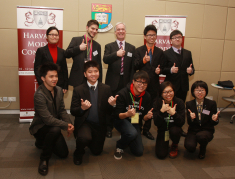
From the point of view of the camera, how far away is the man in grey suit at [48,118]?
6.70 ft

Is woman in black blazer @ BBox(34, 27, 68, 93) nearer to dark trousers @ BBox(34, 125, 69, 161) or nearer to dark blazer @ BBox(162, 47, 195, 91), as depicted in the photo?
dark trousers @ BBox(34, 125, 69, 161)

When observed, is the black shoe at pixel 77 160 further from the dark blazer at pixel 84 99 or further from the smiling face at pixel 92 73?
the smiling face at pixel 92 73

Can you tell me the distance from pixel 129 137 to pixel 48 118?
0.92 meters

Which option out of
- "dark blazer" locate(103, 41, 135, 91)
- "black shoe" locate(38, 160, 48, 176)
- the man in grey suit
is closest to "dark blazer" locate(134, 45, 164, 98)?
"dark blazer" locate(103, 41, 135, 91)

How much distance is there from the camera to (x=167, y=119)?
2396mm

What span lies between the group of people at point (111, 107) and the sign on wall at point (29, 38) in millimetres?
695

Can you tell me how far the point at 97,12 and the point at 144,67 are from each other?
5.78 ft

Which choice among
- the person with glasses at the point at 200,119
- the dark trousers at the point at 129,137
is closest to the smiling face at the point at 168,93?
the person with glasses at the point at 200,119

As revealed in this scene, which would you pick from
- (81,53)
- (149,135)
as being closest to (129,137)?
(149,135)

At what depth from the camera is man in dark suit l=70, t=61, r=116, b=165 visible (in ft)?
7.30

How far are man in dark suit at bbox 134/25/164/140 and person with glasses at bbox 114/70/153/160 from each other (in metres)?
0.54

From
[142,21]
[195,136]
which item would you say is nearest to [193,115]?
[195,136]

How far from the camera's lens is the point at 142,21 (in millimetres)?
4141

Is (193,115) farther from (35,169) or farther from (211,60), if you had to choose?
(211,60)
